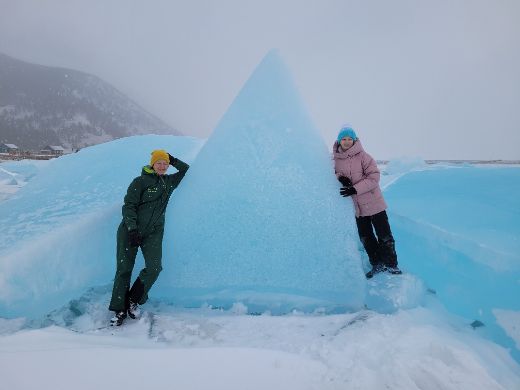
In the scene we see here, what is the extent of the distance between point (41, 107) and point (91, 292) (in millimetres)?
114061

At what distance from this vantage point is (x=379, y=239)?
2881 millimetres

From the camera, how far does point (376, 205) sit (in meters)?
2.83

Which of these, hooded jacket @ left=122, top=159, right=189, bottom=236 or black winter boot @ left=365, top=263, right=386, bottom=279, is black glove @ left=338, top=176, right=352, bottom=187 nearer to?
black winter boot @ left=365, top=263, right=386, bottom=279

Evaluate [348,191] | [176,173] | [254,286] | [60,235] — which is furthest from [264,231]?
[60,235]

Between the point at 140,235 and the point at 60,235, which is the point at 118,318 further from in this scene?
the point at 60,235

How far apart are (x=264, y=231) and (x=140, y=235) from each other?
3.06ft

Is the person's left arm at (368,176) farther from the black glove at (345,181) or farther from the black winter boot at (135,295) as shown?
the black winter boot at (135,295)

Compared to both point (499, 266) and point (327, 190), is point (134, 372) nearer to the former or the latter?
point (327, 190)

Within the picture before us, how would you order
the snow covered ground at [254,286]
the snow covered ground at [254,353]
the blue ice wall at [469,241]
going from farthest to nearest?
1. the blue ice wall at [469,241]
2. the snow covered ground at [254,286]
3. the snow covered ground at [254,353]

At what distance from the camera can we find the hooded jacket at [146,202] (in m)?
2.38

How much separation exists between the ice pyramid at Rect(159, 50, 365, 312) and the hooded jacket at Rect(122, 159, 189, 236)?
345mm

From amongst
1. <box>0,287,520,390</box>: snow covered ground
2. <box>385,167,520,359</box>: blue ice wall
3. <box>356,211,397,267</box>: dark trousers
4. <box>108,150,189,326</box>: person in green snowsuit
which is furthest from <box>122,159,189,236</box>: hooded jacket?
<box>385,167,520,359</box>: blue ice wall

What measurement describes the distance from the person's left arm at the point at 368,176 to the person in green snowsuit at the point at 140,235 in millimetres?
1515

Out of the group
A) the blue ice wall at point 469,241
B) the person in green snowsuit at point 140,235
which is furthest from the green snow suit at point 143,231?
the blue ice wall at point 469,241
